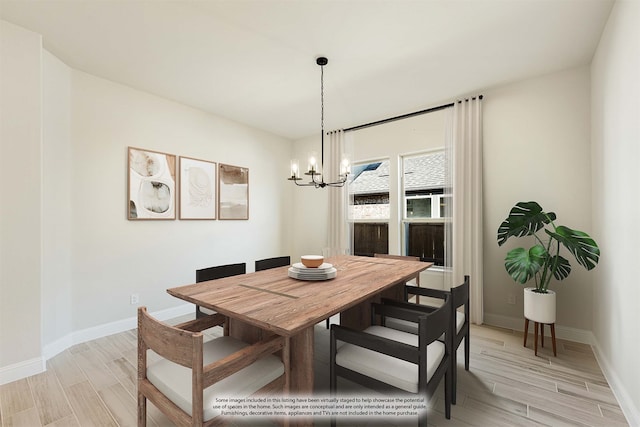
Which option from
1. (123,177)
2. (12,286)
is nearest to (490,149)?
(123,177)

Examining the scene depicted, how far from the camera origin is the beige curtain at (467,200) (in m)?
3.27

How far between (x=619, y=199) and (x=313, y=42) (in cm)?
265

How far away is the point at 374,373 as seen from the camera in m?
1.50

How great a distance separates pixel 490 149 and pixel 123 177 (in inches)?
169

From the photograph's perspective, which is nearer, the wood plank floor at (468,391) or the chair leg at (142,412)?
the chair leg at (142,412)

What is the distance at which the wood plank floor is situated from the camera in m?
1.74

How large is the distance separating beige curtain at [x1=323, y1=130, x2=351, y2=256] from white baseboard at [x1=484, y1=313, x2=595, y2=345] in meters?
2.13

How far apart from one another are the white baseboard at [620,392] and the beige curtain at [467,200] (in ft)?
3.47

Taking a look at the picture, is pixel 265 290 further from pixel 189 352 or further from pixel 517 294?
pixel 517 294

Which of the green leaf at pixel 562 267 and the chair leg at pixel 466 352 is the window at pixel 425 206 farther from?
the chair leg at pixel 466 352

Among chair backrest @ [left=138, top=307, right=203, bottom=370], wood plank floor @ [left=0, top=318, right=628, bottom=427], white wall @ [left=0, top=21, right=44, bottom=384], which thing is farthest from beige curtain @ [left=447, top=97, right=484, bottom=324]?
white wall @ [left=0, top=21, right=44, bottom=384]

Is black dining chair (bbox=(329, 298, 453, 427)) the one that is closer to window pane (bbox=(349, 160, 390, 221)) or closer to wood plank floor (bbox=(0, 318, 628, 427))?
wood plank floor (bbox=(0, 318, 628, 427))

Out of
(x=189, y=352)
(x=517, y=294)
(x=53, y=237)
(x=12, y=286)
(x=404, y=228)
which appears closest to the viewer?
(x=189, y=352)

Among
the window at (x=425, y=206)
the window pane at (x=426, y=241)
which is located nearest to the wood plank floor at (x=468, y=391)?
the window pane at (x=426, y=241)
